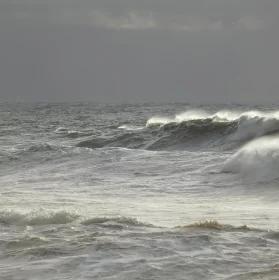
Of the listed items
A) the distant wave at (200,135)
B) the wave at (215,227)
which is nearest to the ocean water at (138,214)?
the wave at (215,227)

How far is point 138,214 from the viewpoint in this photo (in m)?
9.82

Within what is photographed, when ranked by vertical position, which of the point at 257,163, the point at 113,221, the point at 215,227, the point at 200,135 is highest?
the point at 200,135

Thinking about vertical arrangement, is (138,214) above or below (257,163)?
below

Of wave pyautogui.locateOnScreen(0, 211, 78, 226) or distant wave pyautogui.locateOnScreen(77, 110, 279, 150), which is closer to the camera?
wave pyautogui.locateOnScreen(0, 211, 78, 226)

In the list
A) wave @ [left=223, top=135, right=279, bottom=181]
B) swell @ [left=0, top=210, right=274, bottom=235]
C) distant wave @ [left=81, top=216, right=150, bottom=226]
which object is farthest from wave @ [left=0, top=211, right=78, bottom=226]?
wave @ [left=223, top=135, right=279, bottom=181]

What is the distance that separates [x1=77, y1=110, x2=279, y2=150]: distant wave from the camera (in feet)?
81.4

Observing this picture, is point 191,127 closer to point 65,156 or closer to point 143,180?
point 65,156

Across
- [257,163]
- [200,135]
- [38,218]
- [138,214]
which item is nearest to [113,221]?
[38,218]

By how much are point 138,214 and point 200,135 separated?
18.4 metres

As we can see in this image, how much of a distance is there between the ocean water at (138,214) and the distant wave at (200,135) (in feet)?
7.49

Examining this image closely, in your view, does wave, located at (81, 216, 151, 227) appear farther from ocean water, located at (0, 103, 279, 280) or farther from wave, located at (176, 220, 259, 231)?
wave, located at (176, 220, 259, 231)

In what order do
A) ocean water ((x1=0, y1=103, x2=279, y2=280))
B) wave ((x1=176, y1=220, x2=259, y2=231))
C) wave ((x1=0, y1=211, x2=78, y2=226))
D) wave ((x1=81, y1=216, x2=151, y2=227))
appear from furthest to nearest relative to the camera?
wave ((x1=0, y1=211, x2=78, y2=226)) → wave ((x1=81, y1=216, x2=151, y2=227)) → wave ((x1=176, y1=220, x2=259, y2=231)) → ocean water ((x1=0, y1=103, x2=279, y2=280))

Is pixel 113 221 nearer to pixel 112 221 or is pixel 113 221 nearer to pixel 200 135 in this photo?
pixel 112 221

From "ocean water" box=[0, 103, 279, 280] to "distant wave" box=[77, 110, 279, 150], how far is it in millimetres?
2284
